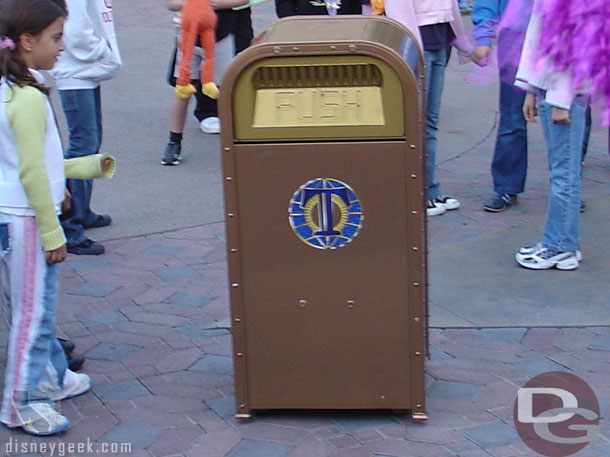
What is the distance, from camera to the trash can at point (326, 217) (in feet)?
11.1

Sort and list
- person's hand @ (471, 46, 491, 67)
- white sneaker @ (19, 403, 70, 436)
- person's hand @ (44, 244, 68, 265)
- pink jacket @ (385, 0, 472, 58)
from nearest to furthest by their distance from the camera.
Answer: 1. person's hand @ (44, 244, 68, 265)
2. white sneaker @ (19, 403, 70, 436)
3. pink jacket @ (385, 0, 472, 58)
4. person's hand @ (471, 46, 491, 67)

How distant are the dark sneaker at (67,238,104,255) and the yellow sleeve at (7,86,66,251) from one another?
2188mm

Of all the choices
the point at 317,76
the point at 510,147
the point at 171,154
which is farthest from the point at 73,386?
the point at 171,154

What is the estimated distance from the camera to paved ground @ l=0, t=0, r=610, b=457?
3676 mm

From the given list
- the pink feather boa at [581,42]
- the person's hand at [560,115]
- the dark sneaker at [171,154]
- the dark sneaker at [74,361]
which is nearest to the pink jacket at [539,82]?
the person's hand at [560,115]

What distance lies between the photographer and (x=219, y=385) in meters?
4.11

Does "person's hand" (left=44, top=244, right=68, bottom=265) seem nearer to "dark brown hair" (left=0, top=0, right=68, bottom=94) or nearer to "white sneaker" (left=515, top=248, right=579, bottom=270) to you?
"dark brown hair" (left=0, top=0, right=68, bottom=94)

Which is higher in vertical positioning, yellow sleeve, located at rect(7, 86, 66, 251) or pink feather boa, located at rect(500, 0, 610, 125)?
pink feather boa, located at rect(500, 0, 610, 125)

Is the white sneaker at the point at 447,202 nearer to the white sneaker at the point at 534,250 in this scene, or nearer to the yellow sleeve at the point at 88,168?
the white sneaker at the point at 534,250

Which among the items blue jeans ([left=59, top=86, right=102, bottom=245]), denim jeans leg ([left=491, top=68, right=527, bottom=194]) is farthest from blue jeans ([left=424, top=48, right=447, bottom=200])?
blue jeans ([left=59, top=86, right=102, bottom=245])

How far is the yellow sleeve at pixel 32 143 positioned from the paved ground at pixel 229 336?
0.88m

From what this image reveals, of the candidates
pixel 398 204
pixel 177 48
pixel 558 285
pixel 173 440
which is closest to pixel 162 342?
pixel 173 440

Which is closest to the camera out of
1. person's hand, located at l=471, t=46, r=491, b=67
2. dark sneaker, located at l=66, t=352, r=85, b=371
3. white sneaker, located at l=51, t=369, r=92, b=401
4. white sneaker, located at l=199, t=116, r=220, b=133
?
white sneaker, located at l=51, t=369, r=92, b=401

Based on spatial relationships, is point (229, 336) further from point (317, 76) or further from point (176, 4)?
point (176, 4)
